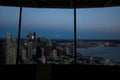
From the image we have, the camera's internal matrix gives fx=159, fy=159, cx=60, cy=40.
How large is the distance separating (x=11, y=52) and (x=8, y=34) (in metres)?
0.55

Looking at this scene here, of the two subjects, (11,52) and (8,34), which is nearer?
(11,52)

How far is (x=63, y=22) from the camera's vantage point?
4812 mm

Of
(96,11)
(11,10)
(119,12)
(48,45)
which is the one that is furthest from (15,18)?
(119,12)

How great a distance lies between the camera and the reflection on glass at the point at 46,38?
4.47 meters

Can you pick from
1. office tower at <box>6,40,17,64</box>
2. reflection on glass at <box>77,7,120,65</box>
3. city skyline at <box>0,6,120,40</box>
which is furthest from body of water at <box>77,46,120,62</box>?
office tower at <box>6,40,17,64</box>

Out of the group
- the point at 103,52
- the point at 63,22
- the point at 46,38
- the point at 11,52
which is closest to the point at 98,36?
the point at 103,52

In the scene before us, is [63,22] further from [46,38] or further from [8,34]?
[8,34]

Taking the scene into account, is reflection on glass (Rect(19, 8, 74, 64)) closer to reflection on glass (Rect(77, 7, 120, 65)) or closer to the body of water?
reflection on glass (Rect(77, 7, 120, 65))

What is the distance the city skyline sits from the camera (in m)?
4.61

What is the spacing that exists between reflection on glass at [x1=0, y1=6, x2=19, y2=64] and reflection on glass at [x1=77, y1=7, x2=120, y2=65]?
1.81m

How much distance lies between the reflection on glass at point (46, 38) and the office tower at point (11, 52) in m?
0.16
